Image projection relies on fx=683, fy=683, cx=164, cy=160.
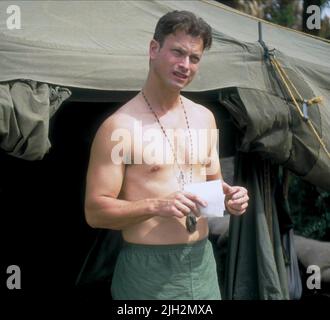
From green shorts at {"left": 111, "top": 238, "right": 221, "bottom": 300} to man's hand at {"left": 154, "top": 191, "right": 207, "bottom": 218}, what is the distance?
26cm

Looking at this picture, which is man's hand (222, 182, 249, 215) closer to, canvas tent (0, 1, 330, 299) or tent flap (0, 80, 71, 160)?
canvas tent (0, 1, 330, 299)

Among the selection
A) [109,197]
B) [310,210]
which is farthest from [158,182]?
[310,210]

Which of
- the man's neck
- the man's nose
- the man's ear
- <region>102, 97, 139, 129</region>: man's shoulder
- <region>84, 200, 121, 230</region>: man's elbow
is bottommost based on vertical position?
<region>84, 200, 121, 230</region>: man's elbow

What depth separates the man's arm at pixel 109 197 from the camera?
247cm

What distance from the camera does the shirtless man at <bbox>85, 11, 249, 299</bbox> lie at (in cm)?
255

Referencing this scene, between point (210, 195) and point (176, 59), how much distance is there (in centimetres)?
53

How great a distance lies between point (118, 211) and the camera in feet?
8.21

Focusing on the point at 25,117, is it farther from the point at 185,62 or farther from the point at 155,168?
the point at 185,62

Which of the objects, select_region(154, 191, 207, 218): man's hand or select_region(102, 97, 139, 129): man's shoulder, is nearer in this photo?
select_region(154, 191, 207, 218): man's hand

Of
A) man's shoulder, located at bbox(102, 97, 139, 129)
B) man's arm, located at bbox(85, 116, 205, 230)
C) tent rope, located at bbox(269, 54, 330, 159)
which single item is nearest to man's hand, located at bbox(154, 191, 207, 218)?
man's arm, located at bbox(85, 116, 205, 230)

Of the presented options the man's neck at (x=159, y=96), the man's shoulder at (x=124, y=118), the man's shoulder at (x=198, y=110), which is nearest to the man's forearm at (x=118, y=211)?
the man's shoulder at (x=124, y=118)

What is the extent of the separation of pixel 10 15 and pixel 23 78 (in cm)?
67

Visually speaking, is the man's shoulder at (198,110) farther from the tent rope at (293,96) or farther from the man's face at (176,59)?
the tent rope at (293,96)
